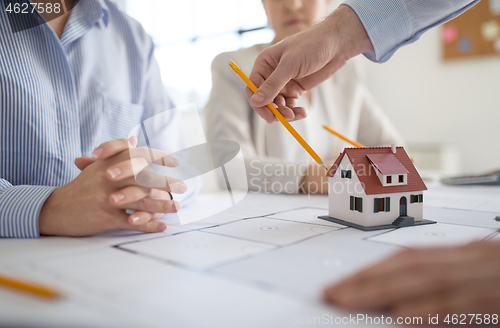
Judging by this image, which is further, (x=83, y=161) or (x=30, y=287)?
(x=83, y=161)

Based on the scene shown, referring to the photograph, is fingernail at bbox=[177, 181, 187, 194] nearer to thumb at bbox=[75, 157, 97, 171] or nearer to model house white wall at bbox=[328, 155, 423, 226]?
thumb at bbox=[75, 157, 97, 171]

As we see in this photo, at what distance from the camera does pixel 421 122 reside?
306 centimetres

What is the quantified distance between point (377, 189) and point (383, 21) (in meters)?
0.41

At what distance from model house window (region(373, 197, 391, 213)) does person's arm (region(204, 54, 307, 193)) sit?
47cm

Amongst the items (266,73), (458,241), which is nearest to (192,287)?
(458,241)

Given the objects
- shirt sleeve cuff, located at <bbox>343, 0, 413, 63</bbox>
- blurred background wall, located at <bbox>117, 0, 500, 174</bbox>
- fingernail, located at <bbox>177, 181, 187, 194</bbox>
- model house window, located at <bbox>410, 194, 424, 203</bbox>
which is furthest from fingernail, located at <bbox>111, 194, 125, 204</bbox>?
blurred background wall, located at <bbox>117, 0, 500, 174</bbox>

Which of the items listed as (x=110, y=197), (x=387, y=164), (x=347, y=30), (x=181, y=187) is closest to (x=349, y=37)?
(x=347, y=30)

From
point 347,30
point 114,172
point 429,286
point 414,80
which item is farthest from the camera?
point 414,80

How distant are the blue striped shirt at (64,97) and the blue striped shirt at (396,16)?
49 centimetres

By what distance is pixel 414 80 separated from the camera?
10.1 feet

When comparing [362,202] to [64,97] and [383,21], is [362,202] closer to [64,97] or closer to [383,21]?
[383,21]

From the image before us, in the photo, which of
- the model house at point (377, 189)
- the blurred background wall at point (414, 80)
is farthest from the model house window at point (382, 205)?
the blurred background wall at point (414, 80)

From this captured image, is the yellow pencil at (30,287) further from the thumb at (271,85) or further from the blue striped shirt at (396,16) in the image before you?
the blue striped shirt at (396,16)

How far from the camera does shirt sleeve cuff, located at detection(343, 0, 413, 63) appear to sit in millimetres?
766
